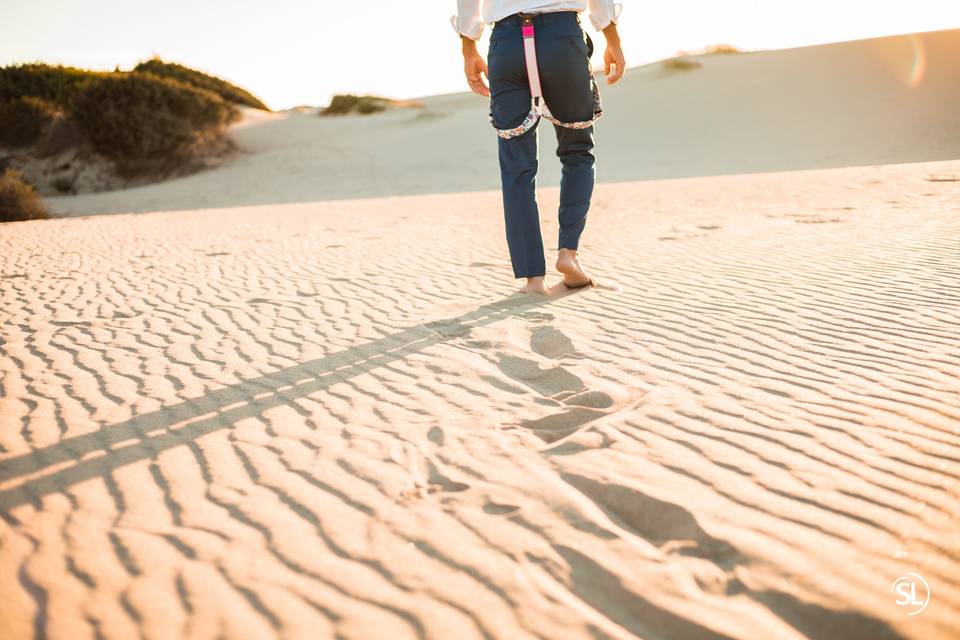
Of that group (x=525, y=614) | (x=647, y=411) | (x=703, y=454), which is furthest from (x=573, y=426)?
(x=525, y=614)

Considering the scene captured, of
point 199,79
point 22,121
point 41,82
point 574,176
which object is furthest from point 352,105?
point 574,176

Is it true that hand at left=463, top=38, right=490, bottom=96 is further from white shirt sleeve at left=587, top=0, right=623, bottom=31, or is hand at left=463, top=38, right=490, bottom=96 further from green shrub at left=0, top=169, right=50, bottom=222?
green shrub at left=0, top=169, right=50, bottom=222

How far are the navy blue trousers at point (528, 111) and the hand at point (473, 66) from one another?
0.23m

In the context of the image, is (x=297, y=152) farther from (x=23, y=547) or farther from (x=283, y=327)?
(x=23, y=547)

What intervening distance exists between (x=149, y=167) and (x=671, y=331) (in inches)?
760

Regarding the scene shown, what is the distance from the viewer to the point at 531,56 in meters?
3.77

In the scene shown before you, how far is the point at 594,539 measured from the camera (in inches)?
72.6

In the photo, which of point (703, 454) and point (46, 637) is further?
point (703, 454)

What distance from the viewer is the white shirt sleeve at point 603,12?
4.07 m

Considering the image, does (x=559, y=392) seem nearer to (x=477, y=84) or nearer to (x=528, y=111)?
(x=528, y=111)

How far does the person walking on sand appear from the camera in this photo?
3775 millimetres

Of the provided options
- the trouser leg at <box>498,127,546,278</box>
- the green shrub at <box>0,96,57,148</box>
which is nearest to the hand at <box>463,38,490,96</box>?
the trouser leg at <box>498,127,546,278</box>

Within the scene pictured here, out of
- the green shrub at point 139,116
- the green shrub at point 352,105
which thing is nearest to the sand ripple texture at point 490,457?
the green shrub at point 139,116

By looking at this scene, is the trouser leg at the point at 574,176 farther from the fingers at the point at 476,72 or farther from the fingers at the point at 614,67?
the fingers at the point at 476,72
